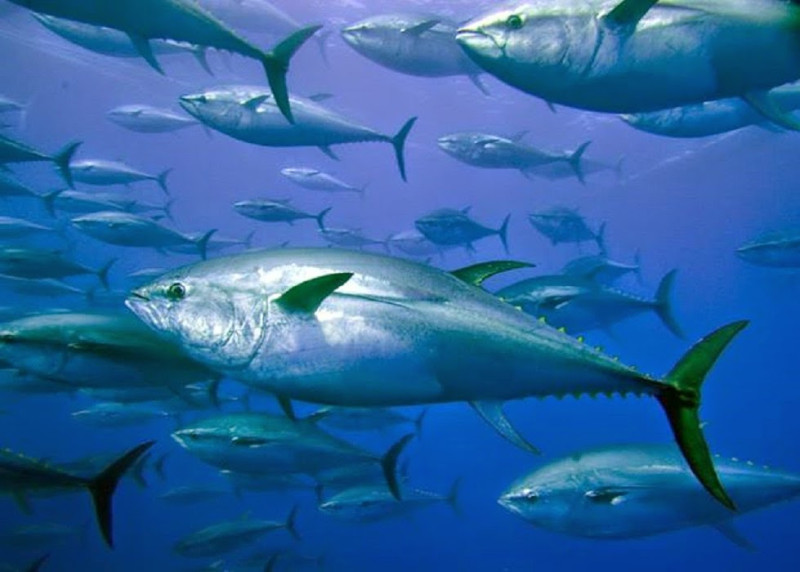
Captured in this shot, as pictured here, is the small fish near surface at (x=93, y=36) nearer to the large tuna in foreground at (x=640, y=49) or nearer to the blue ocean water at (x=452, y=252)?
the large tuna in foreground at (x=640, y=49)

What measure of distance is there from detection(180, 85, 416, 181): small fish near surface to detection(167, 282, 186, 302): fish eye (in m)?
2.61

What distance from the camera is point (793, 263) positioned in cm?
785

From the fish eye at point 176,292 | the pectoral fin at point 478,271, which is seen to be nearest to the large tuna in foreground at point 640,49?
the pectoral fin at point 478,271

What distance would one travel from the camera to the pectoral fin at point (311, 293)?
5.41ft

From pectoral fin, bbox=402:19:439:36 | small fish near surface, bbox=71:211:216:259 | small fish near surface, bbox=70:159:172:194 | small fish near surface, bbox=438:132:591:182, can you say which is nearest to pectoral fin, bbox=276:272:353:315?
pectoral fin, bbox=402:19:439:36

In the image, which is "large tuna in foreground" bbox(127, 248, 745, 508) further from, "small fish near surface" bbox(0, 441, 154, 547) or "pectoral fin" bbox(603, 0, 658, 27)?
"small fish near surface" bbox(0, 441, 154, 547)

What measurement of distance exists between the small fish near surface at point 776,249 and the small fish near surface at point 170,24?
6989 mm

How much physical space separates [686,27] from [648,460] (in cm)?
258

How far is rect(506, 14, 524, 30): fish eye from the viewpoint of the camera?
2234 millimetres

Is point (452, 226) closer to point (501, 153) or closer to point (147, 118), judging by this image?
point (501, 153)

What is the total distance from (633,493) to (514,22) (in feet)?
9.03

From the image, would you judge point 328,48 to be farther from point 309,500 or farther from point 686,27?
point 686,27

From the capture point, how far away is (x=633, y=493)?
12.1ft

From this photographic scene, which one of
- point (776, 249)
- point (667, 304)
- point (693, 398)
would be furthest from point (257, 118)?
point (776, 249)
